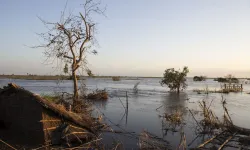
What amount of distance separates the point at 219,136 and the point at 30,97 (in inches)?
343

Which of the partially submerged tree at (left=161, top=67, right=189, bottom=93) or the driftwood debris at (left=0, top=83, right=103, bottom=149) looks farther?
the partially submerged tree at (left=161, top=67, right=189, bottom=93)

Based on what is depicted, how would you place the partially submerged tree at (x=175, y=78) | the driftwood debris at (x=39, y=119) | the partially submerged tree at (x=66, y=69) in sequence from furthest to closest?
the partially submerged tree at (x=175, y=78)
the partially submerged tree at (x=66, y=69)
the driftwood debris at (x=39, y=119)

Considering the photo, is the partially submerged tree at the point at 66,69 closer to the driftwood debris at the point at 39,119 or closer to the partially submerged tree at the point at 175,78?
the driftwood debris at the point at 39,119

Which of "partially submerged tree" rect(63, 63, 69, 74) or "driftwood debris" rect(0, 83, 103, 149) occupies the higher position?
"partially submerged tree" rect(63, 63, 69, 74)

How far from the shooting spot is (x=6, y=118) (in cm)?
964

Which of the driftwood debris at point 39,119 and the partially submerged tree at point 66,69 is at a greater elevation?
the partially submerged tree at point 66,69

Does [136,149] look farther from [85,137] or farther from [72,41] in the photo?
[72,41]

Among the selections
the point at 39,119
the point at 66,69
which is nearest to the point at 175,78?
the point at 66,69

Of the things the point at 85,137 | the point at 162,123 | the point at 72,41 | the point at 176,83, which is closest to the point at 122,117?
the point at 162,123

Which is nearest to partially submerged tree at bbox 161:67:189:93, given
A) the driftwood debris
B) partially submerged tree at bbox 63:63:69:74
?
partially submerged tree at bbox 63:63:69:74

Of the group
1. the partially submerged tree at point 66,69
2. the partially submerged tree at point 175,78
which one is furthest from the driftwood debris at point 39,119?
the partially submerged tree at point 175,78

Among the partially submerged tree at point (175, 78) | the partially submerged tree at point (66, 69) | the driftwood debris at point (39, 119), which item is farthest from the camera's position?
the partially submerged tree at point (175, 78)

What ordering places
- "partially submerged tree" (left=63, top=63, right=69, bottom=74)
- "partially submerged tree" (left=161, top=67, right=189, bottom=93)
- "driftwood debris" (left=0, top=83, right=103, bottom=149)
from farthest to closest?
"partially submerged tree" (left=161, top=67, right=189, bottom=93), "partially submerged tree" (left=63, top=63, right=69, bottom=74), "driftwood debris" (left=0, top=83, right=103, bottom=149)

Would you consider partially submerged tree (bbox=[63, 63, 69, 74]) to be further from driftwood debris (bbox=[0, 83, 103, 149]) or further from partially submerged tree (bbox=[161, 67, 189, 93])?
partially submerged tree (bbox=[161, 67, 189, 93])
